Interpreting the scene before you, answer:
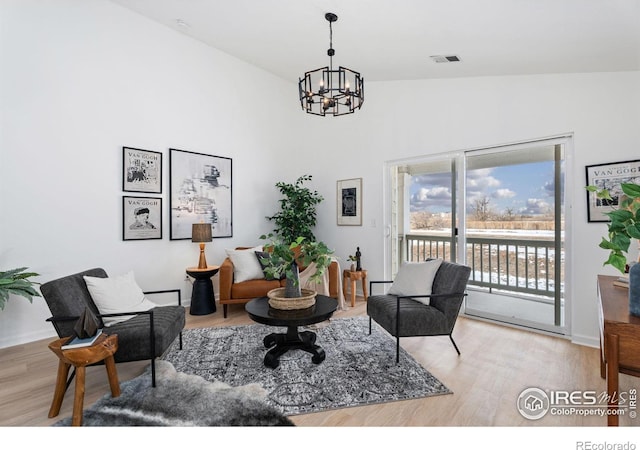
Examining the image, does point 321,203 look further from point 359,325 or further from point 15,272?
point 15,272

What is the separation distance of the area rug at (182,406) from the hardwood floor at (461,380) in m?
0.20

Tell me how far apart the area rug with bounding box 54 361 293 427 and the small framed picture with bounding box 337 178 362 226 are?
131 inches

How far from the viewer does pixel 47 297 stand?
220cm

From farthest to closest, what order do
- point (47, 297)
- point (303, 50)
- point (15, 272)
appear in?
point (303, 50) → point (15, 272) → point (47, 297)

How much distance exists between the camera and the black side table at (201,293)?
13.4 feet

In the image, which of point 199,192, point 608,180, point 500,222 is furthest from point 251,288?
point 608,180

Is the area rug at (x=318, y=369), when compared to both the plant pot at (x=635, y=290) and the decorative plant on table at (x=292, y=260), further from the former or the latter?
the plant pot at (x=635, y=290)

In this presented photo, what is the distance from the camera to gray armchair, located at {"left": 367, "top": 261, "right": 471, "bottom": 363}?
105 inches

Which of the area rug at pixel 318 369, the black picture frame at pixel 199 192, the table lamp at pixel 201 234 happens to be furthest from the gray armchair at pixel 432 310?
the black picture frame at pixel 199 192

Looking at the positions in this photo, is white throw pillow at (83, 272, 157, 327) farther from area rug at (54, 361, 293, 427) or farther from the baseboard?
the baseboard

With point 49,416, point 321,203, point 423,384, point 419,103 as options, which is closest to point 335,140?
point 321,203

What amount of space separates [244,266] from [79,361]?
7.89 feet

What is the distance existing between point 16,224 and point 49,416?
214 cm

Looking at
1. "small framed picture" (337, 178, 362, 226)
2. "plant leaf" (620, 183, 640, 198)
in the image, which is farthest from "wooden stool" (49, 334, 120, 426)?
"small framed picture" (337, 178, 362, 226)
